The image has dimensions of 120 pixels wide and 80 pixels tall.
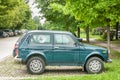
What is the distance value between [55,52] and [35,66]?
0.94 meters

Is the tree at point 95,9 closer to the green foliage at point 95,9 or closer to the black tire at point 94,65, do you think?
the green foliage at point 95,9

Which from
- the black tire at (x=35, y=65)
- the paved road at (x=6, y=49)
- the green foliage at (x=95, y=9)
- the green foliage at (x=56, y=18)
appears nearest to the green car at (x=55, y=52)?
the black tire at (x=35, y=65)

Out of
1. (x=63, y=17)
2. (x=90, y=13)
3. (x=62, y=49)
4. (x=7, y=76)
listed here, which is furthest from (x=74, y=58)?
(x=63, y=17)

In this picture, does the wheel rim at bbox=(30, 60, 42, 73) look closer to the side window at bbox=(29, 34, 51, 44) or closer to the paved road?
the side window at bbox=(29, 34, 51, 44)

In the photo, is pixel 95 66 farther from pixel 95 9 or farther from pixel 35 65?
pixel 95 9

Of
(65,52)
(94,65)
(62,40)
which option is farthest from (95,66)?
(62,40)

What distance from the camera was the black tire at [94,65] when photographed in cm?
1399

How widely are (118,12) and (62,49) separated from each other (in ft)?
22.1

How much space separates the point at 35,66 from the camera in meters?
13.8

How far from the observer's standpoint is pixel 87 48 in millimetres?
14008

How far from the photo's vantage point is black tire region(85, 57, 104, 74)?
13992mm

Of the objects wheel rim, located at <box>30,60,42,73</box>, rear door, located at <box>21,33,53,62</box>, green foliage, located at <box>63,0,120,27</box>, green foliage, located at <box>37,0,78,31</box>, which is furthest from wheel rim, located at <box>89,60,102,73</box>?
green foliage, located at <box>37,0,78,31</box>

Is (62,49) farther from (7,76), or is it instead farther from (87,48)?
(7,76)

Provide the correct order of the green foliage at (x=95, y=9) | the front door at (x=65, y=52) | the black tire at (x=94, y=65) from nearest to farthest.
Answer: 1. the front door at (x=65, y=52)
2. the black tire at (x=94, y=65)
3. the green foliage at (x=95, y=9)
